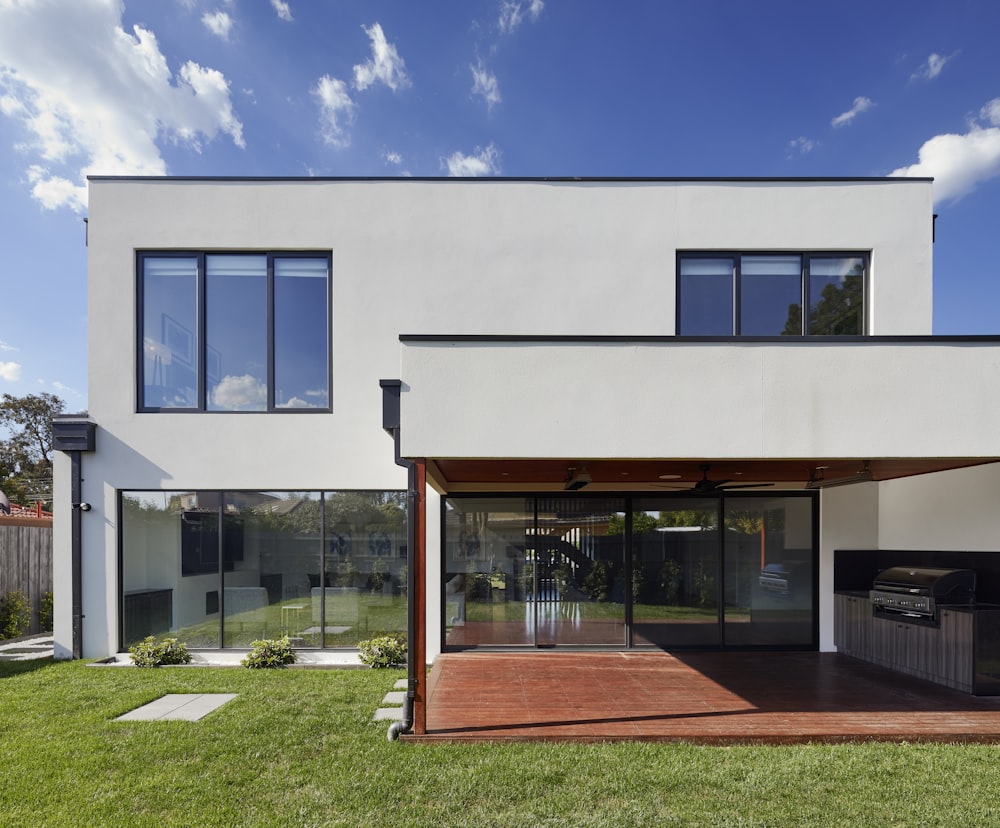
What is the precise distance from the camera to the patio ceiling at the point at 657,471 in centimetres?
634

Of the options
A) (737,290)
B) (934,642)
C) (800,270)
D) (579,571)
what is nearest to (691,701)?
(579,571)

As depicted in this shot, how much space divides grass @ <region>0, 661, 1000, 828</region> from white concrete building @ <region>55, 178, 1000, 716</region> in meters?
2.64

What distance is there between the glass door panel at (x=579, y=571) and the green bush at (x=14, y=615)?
850cm

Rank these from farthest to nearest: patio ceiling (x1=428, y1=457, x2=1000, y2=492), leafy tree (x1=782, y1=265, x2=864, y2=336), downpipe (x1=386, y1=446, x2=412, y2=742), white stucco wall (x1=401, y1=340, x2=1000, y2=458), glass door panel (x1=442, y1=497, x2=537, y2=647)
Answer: glass door panel (x1=442, y1=497, x2=537, y2=647)
leafy tree (x1=782, y1=265, x2=864, y2=336)
patio ceiling (x1=428, y1=457, x2=1000, y2=492)
downpipe (x1=386, y1=446, x2=412, y2=742)
white stucco wall (x1=401, y1=340, x2=1000, y2=458)

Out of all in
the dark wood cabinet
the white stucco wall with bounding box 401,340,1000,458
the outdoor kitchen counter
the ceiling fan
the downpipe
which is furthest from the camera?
the ceiling fan

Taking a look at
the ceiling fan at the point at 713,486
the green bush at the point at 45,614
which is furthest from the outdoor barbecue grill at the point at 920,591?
the green bush at the point at 45,614

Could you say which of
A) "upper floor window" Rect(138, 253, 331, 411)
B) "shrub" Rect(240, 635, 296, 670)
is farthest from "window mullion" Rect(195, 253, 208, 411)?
"shrub" Rect(240, 635, 296, 670)

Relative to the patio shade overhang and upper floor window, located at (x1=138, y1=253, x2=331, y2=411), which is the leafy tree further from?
upper floor window, located at (x1=138, y1=253, x2=331, y2=411)

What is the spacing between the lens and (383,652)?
8172 millimetres

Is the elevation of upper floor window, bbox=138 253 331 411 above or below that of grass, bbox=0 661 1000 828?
above

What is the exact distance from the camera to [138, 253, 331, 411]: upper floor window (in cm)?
873

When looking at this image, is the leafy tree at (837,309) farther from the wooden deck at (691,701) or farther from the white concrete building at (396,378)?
the wooden deck at (691,701)

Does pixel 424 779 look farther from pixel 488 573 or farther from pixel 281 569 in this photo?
pixel 281 569

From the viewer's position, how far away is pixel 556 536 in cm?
911
